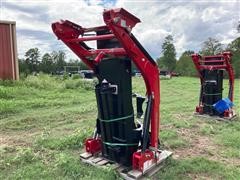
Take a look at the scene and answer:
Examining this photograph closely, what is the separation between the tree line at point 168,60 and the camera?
92.2ft

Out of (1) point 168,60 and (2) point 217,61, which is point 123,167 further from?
(1) point 168,60

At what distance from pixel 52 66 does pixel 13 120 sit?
40077 millimetres

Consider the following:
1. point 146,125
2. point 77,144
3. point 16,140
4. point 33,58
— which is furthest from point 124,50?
point 33,58

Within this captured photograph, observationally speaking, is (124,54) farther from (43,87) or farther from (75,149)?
(43,87)

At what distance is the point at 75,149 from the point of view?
3969 millimetres

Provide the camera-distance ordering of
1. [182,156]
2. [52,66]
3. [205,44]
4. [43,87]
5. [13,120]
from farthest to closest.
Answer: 1. [52,66]
2. [205,44]
3. [43,87]
4. [13,120]
5. [182,156]

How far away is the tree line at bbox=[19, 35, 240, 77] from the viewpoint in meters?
28.1

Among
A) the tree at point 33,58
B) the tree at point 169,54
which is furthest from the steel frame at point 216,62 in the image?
the tree at point 33,58

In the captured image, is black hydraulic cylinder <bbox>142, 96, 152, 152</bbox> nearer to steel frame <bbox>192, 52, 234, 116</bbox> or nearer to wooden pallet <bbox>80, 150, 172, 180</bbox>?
wooden pallet <bbox>80, 150, 172, 180</bbox>

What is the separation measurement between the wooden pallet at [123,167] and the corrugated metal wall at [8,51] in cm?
945

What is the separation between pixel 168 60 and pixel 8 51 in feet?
93.9

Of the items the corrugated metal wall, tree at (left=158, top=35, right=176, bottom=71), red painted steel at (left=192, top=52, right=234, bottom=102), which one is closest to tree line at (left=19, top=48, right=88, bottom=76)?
tree at (left=158, top=35, right=176, bottom=71)

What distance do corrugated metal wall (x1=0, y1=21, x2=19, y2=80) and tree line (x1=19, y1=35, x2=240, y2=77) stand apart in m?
10.2

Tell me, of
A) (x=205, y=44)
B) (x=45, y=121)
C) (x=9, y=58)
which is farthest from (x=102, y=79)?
(x=205, y=44)
